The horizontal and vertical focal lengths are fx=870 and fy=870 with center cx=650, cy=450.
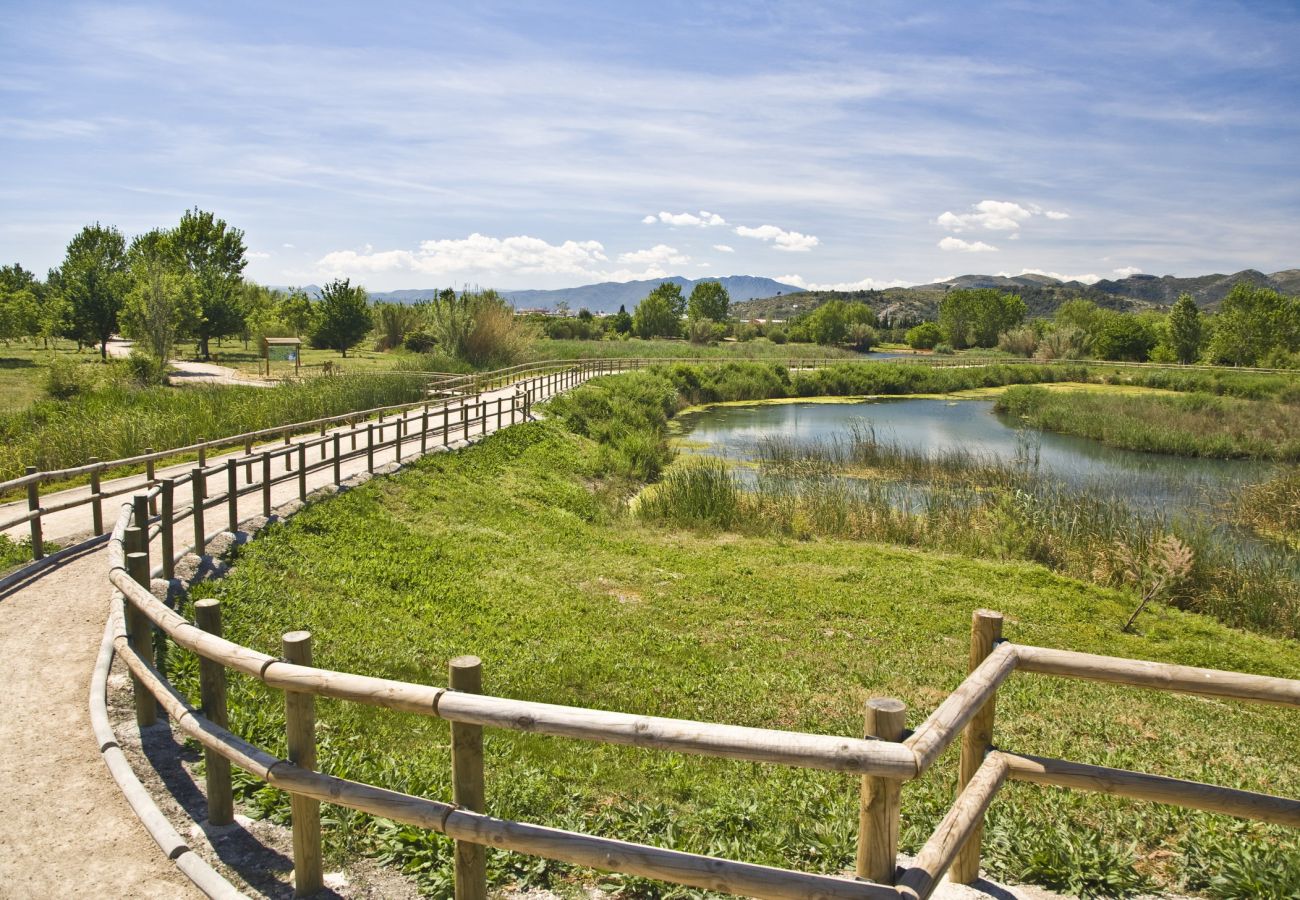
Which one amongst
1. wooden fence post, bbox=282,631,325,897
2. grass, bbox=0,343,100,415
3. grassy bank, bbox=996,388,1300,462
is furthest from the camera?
grassy bank, bbox=996,388,1300,462

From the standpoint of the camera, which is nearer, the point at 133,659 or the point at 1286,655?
the point at 133,659

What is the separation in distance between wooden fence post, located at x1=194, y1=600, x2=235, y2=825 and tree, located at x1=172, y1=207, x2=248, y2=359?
170 feet

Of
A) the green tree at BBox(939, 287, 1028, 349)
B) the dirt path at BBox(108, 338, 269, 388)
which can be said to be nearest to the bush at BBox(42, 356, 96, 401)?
the dirt path at BBox(108, 338, 269, 388)

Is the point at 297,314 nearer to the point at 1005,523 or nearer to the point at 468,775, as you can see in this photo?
the point at 1005,523

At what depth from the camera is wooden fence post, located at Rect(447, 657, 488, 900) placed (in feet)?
11.6

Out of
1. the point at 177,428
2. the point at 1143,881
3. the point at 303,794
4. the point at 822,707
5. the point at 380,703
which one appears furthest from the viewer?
the point at 177,428

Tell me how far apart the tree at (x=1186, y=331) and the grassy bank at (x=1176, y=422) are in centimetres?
3344

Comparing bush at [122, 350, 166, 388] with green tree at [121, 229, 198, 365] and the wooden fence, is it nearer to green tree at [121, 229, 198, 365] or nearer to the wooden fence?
green tree at [121, 229, 198, 365]

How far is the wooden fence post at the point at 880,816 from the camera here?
308cm

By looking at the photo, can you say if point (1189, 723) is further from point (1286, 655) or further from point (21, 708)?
point (21, 708)

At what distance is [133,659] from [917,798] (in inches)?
192

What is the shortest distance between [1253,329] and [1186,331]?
6.38 meters

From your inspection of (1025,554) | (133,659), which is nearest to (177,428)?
(133,659)

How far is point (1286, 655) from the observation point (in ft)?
36.4
